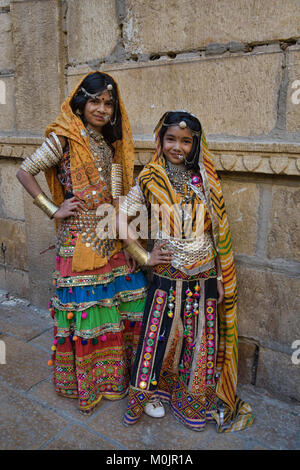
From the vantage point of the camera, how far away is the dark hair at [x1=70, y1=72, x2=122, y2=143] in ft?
7.16

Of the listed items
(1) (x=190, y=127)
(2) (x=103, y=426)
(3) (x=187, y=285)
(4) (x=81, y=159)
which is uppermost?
(1) (x=190, y=127)

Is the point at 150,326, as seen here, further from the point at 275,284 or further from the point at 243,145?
the point at 243,145

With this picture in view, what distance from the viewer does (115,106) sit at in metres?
2.31

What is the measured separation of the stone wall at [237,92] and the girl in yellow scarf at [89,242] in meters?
0.48

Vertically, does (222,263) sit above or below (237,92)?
below

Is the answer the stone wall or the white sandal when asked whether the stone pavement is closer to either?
the white sandal

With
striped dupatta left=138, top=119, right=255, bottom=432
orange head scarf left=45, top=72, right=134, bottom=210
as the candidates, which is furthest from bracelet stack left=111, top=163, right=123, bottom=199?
striped dupatta left=138, top=119, right=255, bottom=432

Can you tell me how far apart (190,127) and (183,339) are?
1.27 m

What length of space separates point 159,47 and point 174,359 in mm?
2130

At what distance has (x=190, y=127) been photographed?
2.03 meters

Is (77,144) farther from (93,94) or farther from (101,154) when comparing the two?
(93,94)

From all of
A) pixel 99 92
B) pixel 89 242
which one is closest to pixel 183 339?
pixel 89 242

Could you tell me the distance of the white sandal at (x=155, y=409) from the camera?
231 centimetres

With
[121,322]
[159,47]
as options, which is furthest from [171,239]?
[159,47]
